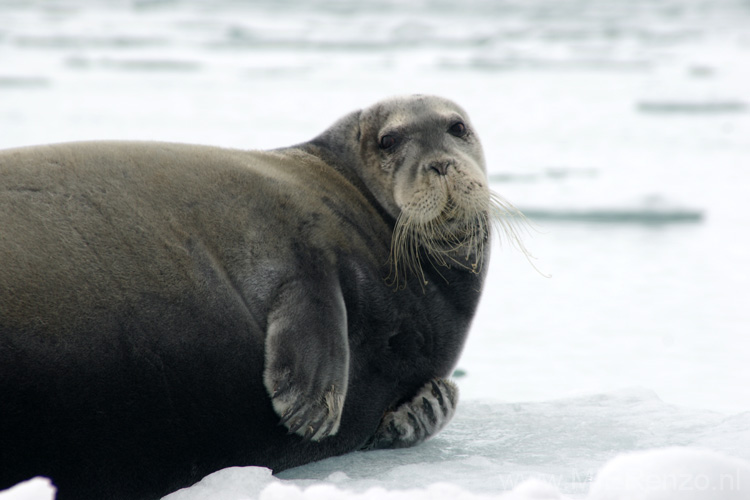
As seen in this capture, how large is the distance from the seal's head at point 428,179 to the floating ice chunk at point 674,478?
113 cm

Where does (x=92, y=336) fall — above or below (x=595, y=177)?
above

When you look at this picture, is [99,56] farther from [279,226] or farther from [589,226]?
[279,226]

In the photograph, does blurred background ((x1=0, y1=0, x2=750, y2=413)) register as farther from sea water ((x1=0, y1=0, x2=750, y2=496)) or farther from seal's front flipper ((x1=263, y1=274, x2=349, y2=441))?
seal's front flipper ((x1=263, y1=274, x2=349, y2=441))

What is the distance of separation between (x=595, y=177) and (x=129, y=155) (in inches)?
298

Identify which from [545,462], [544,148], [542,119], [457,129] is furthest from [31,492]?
[542,119]

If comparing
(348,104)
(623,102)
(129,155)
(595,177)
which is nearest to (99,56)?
(348,104)

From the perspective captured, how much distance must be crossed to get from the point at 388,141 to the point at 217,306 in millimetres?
1077

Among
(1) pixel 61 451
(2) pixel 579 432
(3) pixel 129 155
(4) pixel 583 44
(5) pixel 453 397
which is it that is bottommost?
(4) pixel 583 44

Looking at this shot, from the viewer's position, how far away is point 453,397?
3033mm

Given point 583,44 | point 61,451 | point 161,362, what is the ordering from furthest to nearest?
point 583,44, point 161,362, point 61,451

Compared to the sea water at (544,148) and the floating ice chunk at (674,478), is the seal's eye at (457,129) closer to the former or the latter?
the sea water at (544,148)

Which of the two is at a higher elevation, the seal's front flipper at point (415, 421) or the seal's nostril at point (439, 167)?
the seal's nostril at point (439, 167)

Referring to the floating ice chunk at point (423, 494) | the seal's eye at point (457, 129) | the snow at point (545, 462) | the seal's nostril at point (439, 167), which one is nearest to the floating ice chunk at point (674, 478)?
the snow at point (545, 462)

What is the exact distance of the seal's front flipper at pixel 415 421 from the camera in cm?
296
